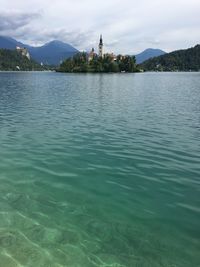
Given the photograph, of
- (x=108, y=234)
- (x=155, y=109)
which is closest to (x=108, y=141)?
(x=108, y=234)

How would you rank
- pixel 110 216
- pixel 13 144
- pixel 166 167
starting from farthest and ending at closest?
pixel 13 144 < pixel 166 167 < pixel 110 216

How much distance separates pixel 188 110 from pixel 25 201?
36.9 m

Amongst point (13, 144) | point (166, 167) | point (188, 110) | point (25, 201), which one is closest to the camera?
point (25, 201)

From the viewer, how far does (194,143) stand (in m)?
27.6

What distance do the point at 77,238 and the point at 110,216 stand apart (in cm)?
234

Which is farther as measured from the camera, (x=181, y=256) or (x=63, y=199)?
(x=63, y=199)

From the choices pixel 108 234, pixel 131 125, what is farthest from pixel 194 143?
pixel 108 234

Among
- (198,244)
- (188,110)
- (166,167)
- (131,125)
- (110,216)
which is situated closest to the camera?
(198,244)

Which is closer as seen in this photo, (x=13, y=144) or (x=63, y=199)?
(x=63, y=199)

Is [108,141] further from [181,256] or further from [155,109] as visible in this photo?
[155,109]

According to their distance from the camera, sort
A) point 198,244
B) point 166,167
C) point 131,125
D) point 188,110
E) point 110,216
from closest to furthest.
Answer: point 198,244 < point 110,216 < point 166,167 < point 131,125 < point 188,110

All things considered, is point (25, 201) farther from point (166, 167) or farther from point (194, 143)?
point (194, 143)

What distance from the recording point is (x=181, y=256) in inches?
466

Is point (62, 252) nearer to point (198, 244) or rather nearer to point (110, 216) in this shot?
point (110, 216)
